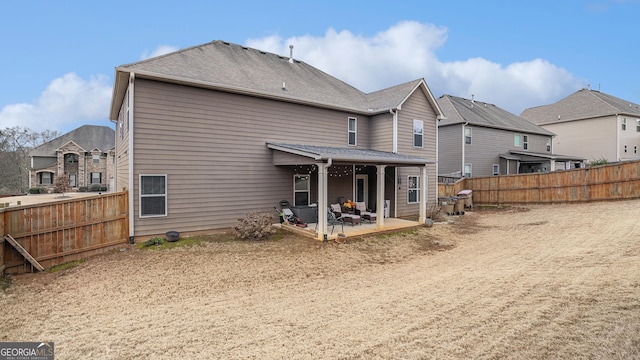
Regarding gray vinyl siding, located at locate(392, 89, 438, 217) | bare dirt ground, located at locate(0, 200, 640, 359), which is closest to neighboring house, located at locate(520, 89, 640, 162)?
gray vinyl siding, located at locate(392, 89, 438, 217)

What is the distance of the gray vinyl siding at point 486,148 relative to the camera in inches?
951

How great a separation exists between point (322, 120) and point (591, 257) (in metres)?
10.2

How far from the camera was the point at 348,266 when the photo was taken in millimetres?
8117

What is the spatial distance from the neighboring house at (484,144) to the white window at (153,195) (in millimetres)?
20007

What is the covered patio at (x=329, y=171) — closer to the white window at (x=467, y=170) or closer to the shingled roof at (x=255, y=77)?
the shingled roof at (x=255, y=77)

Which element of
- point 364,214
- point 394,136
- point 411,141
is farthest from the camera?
point 411,141

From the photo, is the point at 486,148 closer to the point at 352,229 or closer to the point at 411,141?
the point at 411,141

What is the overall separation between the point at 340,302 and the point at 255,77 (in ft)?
33.2

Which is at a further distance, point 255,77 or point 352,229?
point 255,77

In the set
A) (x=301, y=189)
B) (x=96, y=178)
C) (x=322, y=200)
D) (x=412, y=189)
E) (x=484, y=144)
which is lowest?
(x=322, y=200)

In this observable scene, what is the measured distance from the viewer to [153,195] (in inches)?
392

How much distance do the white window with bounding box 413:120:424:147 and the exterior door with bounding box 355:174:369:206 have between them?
3193 mm

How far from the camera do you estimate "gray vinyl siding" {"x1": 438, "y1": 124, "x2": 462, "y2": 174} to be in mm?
23719

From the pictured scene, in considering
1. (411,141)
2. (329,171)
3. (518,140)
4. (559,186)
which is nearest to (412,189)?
(411,141)
